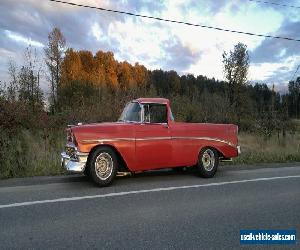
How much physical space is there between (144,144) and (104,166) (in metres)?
1.06

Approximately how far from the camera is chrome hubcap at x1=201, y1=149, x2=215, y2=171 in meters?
10.5

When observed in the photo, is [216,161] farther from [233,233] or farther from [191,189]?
[233,233]

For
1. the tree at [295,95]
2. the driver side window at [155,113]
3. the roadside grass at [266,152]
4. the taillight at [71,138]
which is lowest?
the roadside grass at [266,152]

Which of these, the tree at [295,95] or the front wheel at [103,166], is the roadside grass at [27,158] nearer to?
the front wheel at [103,166]

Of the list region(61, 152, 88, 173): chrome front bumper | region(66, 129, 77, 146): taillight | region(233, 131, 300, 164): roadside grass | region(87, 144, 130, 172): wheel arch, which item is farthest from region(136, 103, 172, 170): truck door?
region(233, 131, 300, 164): roadside grass

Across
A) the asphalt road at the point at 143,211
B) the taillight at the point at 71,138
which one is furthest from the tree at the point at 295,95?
the taillight at the point at 71,138

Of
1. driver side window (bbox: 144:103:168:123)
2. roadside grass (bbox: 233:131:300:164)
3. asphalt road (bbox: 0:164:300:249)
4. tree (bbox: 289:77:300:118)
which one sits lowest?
asphalt road (bbox: 0:164:300:249)

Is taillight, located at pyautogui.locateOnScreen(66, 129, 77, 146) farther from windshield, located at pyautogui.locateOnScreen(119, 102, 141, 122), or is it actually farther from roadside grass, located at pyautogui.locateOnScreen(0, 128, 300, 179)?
roadside grass, located at pyautogui.locateOnScreen(0, 128, 300, 179)

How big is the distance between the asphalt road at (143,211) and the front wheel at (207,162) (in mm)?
278

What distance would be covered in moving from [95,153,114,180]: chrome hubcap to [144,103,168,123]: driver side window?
134 cm

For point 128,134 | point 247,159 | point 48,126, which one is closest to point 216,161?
point 128,134

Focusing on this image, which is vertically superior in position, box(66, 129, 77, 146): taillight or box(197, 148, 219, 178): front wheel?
box(66, 129, 77, 146): taillight

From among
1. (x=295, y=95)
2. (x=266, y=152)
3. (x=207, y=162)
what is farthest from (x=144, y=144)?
(x=295, y=95)

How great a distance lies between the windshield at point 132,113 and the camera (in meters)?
9.80
